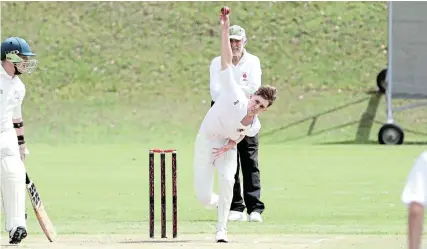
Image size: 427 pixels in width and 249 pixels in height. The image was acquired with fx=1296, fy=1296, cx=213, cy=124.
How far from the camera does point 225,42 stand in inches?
422

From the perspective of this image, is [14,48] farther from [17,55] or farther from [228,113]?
[228,113]

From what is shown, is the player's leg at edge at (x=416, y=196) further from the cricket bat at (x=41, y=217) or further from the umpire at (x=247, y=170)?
the umpire at (x=247, y=170)

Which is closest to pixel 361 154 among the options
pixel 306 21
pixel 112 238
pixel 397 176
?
pixel 397 176

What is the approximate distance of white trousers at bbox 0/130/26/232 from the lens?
10688mm

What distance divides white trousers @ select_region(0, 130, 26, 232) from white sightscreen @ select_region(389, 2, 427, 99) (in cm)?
1541

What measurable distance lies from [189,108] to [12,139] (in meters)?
16.4

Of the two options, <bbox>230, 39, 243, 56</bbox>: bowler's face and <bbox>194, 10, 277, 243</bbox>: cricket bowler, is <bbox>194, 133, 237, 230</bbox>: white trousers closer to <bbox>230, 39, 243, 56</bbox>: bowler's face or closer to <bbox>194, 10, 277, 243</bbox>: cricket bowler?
<bbox>194, 10, 277, 243</bbox>: cricket bowler

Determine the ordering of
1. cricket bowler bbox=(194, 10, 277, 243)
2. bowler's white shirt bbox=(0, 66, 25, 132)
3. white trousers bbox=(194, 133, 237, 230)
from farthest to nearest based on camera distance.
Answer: white trousers bbox=(194, 133, 237, 230) → cricket bowler bbox=(194, 10, 277, 243) → bowler's white shirt bbox=(0, 66, 25, 132)

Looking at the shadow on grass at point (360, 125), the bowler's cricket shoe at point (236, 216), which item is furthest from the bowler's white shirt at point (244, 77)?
the shadow on grass at point (360, 125)

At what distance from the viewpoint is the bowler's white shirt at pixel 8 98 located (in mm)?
10656

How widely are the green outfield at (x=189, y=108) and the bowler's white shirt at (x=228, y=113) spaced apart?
5.65 ft

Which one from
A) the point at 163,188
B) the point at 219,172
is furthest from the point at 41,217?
the point at 219,172

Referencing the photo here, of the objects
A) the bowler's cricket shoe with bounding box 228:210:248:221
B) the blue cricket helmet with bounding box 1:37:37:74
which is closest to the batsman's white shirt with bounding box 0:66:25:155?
the blue cricket helmet with bounding box 1:37:37:74

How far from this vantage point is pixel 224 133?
1101cm
